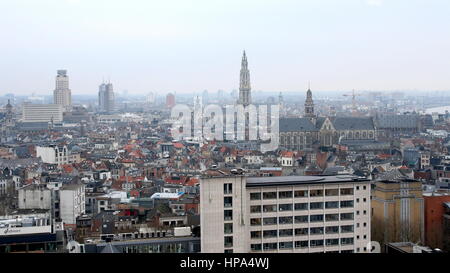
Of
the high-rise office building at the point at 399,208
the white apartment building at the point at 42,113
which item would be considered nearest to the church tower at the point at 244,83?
the white apartment building at the point at 42,113

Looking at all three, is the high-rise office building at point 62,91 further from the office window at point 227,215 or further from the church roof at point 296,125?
the office window at point 227,215

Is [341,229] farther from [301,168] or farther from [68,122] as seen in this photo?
[68,122]

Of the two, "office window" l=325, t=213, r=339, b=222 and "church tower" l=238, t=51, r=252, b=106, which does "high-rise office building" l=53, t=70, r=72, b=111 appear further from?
"office window" l=325, t=213, r=339, b=222

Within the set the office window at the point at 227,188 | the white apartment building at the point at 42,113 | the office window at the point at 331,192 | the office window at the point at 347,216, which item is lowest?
the office window at the point at 347,216

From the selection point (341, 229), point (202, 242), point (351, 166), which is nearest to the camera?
point (202, 242)

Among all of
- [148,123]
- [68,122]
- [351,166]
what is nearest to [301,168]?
[351,166]

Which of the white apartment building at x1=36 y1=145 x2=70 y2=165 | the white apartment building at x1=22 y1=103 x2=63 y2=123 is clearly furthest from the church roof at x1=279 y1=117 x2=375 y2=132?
the white apartment building at x1=22 y1=103 x2=63 y2=123

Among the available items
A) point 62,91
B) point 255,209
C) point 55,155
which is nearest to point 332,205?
point 255,209
